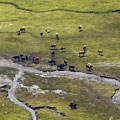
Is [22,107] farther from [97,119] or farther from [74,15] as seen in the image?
[74,15]

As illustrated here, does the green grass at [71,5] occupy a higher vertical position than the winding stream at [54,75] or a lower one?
higher

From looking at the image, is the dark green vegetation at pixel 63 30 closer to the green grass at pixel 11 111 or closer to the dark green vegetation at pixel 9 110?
the dark green vegetation at pixel 9 110

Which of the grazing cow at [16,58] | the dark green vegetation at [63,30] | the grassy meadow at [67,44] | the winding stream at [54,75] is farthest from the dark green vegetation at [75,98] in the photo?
the grazing cow at [16,58]

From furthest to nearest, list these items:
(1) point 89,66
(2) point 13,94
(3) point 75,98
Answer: (1) point 89,66, (2) point 13,94, (3) point 75,98

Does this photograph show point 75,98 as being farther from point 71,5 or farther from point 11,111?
point 71,5

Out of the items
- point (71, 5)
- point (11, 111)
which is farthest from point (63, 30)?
point (11, 111)

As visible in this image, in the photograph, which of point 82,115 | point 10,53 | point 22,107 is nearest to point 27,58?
point 10,53
